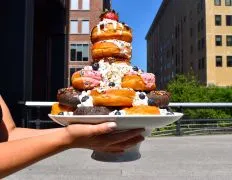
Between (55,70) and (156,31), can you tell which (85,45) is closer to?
(55,70)

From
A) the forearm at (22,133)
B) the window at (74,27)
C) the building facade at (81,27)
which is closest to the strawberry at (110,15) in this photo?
the forearm at (22,133)

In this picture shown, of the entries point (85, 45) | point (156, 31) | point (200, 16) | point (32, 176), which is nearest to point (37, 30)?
point (32, 176)

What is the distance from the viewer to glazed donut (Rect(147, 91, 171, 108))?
7.14 ft

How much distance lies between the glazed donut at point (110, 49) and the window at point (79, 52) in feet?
133

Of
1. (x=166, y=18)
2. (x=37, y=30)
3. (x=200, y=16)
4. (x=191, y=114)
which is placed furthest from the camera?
(x=166, y=18)

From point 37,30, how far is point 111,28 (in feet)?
57.5

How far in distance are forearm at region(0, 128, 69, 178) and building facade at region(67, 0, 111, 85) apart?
41.3 metres

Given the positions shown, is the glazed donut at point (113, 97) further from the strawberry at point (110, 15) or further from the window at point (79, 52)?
the window at point (79, 52)

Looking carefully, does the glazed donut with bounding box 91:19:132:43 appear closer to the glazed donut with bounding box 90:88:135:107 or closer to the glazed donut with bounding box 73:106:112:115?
the glazed donut with bounding box 90:88:135:107

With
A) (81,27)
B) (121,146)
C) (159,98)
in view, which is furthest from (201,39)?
(121,146)

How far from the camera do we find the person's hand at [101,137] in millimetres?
1540

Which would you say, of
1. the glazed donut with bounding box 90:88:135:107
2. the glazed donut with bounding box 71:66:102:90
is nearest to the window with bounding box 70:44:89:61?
the glazed donut with bounding box 71:66:102:90

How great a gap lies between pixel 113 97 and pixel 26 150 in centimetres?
68

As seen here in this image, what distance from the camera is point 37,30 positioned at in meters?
19.5
